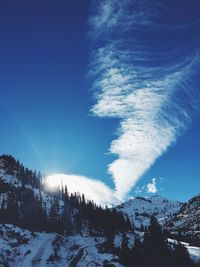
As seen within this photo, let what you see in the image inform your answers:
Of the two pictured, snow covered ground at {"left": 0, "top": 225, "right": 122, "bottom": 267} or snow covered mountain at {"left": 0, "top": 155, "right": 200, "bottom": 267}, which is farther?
snow covered mountain at {"left": 0, "top": 155, "right": 200, "bottom": 267}

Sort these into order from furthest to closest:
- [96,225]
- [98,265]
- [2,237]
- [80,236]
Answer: [96,225] < [80,236] < [2,237] < [98,265]

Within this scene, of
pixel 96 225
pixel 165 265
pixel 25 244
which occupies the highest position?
pixel 96 225

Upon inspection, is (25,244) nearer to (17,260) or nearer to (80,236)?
(17,260)

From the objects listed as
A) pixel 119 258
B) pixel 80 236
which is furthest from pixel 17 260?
pixel 80 236

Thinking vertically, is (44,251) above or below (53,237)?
below

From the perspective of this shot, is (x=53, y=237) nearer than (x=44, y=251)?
No

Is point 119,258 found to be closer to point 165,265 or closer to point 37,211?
point 165,265

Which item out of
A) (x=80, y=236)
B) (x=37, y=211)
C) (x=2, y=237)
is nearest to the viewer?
(x=2, y=237)

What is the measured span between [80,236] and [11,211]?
37072 mm

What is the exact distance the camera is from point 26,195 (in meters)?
193

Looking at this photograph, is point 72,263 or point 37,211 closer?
point 72,263

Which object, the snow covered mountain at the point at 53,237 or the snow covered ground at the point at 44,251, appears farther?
the snow covered mountain at the point at 53,237

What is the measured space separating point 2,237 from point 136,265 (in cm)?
4835

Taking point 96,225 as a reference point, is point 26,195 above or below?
above
